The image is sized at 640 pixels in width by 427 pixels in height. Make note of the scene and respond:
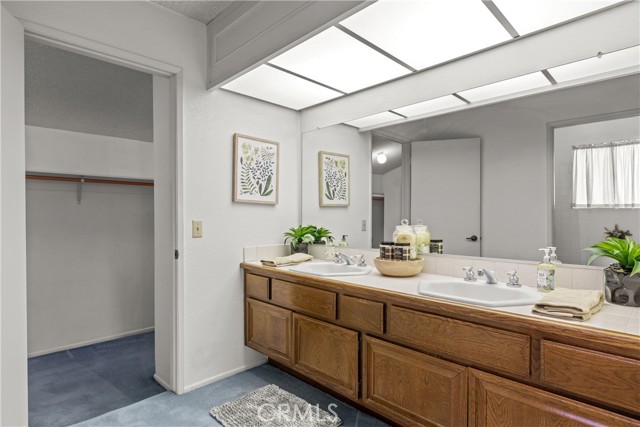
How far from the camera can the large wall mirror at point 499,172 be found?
164cm

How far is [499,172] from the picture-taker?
1923 millimetres

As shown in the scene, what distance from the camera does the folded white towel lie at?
2.39 metres

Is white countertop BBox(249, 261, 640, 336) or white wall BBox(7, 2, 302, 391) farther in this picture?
white wall BBox(7, 2, 302, 391)

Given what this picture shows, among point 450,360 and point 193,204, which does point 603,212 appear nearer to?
point 450,360

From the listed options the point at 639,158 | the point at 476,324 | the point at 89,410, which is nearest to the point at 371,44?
the point at 639,158

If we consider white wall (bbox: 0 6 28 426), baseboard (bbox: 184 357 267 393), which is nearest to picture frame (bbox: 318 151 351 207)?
baseboard (bbox: 184 357 267 393)

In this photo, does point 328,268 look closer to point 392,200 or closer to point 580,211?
point 392,200

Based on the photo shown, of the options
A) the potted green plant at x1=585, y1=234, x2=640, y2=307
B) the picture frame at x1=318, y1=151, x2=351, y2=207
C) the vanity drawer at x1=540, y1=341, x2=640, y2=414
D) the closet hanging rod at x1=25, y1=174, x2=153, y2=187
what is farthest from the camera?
the closet hanging rod at x1=25, y1=174, x2=153, y2=187

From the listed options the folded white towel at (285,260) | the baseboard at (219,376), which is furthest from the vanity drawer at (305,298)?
the baseboard at (219,376)

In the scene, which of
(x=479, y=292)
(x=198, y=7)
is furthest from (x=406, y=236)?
(x=198, y=7)

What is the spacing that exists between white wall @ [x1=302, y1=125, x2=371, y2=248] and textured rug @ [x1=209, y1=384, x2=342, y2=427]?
110 centimetres

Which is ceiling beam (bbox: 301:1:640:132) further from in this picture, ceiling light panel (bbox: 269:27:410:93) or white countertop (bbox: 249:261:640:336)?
white countertop (bbox: 249:261:640:336)

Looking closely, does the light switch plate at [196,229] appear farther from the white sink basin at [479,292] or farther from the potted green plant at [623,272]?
the potted green plant at [623,272]

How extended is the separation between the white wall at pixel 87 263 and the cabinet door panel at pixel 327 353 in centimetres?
204
